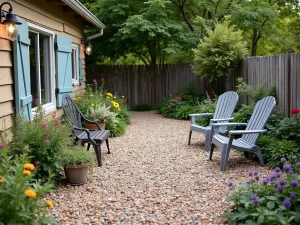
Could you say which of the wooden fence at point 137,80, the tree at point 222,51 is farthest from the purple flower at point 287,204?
the wooden fence at point 137,80

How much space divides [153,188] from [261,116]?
1.92 metres

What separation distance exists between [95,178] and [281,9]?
44.1 ft

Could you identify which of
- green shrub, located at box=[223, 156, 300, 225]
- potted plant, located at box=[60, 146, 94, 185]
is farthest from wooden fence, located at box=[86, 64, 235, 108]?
green shrub, located at box=[223, 156, 300, 225]

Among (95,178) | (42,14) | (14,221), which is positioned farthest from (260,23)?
(14,221)

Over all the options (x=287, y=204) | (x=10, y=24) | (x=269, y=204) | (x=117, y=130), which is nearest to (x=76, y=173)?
(x=10, y=24)

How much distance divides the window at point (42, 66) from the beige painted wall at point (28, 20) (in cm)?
17

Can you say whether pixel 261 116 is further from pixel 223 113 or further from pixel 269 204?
pixel 269 204

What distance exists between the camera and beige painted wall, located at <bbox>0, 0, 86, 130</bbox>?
4.11 meters

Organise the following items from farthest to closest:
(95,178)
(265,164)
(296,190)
→ (265,164), (95,178), (296,190)

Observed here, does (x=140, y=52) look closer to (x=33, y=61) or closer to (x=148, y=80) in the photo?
(x=148, y=80)

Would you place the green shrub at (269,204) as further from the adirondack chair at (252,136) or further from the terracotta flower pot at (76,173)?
the terracotta flower pot at (76,173)

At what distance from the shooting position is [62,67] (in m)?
6.64

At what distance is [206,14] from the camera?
526 inches

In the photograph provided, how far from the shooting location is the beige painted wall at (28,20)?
4.11m
